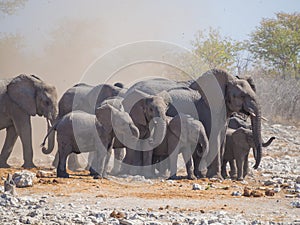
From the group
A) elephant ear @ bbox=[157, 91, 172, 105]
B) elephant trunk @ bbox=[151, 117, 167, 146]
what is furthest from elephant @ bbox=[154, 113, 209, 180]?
elephant ear @ bbox=[157, 91, 172, 105]

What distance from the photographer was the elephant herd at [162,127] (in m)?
14.4

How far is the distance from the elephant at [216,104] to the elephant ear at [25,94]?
126 inches

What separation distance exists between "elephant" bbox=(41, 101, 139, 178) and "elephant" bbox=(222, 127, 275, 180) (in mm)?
2194

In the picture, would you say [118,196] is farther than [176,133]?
No

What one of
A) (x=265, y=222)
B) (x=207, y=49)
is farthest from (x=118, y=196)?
(x=207, y=49)

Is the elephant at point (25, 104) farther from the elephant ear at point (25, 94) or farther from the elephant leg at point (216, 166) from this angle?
the elephant leg at point (216, 166)

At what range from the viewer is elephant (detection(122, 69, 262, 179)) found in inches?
588

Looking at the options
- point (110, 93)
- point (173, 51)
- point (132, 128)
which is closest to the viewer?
point (132, 128)

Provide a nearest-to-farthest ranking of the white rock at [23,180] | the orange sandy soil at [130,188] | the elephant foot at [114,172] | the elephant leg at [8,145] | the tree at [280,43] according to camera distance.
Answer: the orange sandy soil at [130,188]
the white rock at [23,180]
the elephant foot at [114,172]
the elephant leg at [8,145]
the tree at [280,43]

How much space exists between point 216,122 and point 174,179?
168 cm

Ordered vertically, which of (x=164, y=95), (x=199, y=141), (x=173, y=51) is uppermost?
(x=173, y=51)

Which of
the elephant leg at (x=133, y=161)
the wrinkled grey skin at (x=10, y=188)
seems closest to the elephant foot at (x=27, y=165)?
the elephant leg at (x=133, y=161)

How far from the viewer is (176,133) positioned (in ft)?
48.5

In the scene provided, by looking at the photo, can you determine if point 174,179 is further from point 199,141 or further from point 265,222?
point 265,222
